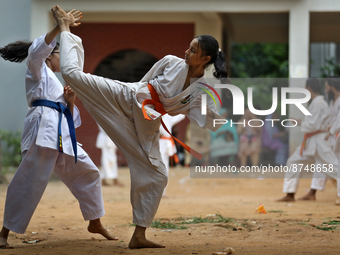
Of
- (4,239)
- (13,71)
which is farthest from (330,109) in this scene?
(13,71)

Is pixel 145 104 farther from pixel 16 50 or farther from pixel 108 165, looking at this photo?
pixel 108 165

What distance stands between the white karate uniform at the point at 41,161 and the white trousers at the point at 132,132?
0.37 meters

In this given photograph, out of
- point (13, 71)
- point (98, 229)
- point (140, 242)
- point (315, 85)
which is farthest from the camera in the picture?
point (13, 71)

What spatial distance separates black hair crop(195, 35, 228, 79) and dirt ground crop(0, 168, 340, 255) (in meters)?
1.41

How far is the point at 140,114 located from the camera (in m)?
3.47

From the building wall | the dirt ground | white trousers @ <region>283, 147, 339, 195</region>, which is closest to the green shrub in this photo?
the building wall

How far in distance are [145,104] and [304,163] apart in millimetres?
4161

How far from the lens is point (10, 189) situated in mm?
3535

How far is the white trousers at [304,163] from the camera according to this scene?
6.63 metres

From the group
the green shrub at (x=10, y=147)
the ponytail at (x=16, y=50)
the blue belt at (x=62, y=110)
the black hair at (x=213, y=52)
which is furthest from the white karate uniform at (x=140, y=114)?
the green shrub at (x=10, y=147)

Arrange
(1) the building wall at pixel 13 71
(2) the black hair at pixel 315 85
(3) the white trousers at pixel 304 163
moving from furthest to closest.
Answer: (1) the building wall at pixel 13 71 < (2) the black hair at pixel 315 85 < (3) the white trousers at pixel 304 163

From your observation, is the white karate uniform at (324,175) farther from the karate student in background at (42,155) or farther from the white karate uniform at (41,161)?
the white karate uniform at (41,161)

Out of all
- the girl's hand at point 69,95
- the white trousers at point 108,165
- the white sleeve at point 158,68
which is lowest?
the white trousers at point 108,165

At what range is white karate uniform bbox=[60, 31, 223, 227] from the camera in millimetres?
3432
